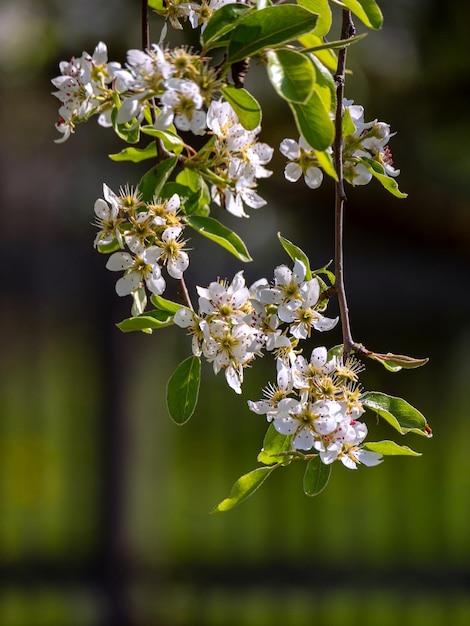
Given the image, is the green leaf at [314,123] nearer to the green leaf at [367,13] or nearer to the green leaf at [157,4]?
the green leaf at [367,13]

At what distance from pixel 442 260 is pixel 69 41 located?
184cm

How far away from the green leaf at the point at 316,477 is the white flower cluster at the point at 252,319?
0.09 meters

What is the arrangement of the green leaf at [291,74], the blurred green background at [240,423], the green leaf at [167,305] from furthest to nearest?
the blurred green background at [240,423]
the green leaf at [167,305]
the green leaf at [291,74]

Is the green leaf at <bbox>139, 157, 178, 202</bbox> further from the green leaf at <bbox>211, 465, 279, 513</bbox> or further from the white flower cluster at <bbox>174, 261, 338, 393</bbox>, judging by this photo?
the green leaf at <bbox>211, 465, 279, 513</bbox>

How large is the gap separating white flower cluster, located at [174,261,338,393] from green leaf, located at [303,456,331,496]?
93mm

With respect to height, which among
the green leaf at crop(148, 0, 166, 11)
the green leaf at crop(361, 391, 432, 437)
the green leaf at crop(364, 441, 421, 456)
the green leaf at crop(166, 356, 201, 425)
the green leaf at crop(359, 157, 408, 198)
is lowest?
the green leaf at crop(364, 441, 421, 456)

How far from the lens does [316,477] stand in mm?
828

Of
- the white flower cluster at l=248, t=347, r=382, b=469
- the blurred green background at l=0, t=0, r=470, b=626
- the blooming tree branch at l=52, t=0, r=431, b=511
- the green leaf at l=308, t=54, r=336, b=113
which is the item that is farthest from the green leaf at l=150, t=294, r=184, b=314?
the blurred green background at l=0, t=0, r=470, b=626

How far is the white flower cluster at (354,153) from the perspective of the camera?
0.84 meters

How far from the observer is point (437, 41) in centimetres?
400

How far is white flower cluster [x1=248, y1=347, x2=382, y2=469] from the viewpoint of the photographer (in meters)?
0.76

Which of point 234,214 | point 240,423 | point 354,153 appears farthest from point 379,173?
point 240,423

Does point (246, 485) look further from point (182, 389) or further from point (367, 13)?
point (367, 13)

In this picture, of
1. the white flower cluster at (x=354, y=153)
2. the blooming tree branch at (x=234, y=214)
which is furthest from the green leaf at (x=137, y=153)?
the white flower cluster at (x=354, y=153)
